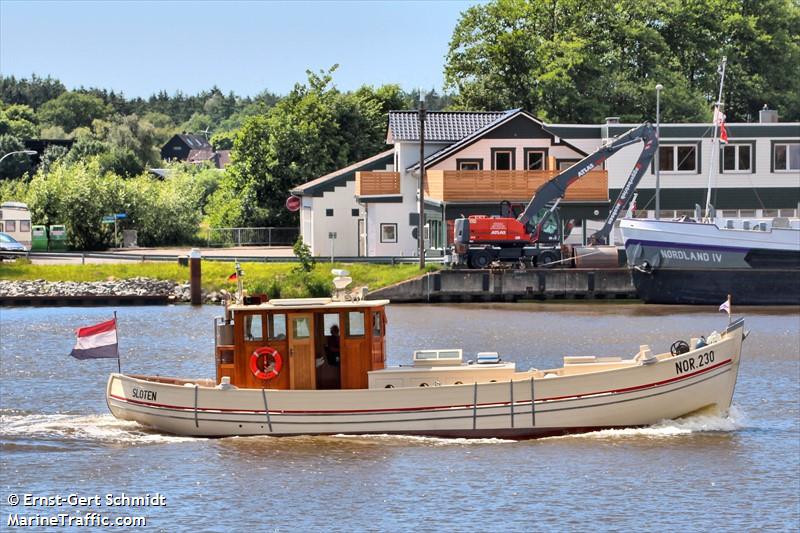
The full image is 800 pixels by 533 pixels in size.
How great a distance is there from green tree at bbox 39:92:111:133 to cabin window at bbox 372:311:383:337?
528 ft

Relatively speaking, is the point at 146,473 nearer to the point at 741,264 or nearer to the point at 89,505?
the point at 89,505

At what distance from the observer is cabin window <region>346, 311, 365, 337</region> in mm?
31422

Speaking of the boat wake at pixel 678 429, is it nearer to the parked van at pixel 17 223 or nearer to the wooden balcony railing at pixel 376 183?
the wooden balcony railing at pixel 376 183

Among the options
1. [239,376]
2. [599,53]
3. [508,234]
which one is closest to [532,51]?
[599,53]

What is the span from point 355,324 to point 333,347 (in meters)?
0.72

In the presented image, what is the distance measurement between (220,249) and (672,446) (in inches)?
2241

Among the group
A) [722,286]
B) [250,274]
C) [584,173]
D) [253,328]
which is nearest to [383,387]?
[253,328]

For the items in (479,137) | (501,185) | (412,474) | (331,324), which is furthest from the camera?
(479,137)

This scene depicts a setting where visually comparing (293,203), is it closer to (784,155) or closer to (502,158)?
(502,158)

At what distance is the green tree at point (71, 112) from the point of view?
622 ft

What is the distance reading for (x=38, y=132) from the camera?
6550 inches

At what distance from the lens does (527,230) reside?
218 feet

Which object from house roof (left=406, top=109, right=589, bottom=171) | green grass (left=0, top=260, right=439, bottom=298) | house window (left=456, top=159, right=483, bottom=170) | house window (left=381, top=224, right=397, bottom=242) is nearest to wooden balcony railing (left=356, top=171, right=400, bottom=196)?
house roof (left=406, top=109, right=589, bottom=171)

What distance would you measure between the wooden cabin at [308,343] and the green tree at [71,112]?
160 meters
